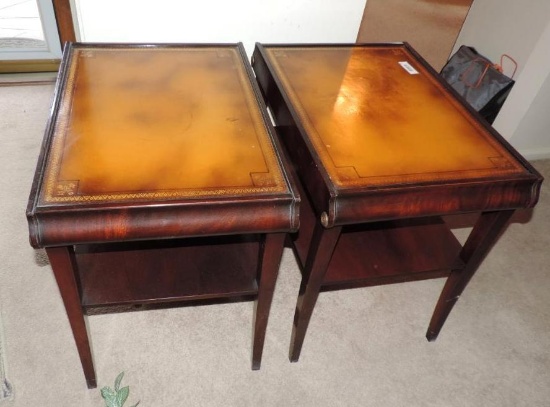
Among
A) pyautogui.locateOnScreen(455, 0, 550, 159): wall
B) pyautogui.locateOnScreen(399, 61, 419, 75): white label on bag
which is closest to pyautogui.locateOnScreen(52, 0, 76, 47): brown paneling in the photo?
pyautogui.locateOnScreen(399, 61, 419, 75): white label on bag

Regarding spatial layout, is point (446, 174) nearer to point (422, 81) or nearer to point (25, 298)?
point (422, 81)

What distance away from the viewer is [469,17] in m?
2.15

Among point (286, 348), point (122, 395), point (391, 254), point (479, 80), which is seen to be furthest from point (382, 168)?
point (479, 80)

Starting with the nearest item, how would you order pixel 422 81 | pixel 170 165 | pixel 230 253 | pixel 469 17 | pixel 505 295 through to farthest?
pixel 170 165, pixel 230 253, pixel 422 81, pixel 505 295, pixel 469 17

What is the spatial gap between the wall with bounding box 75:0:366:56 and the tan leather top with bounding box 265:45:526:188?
1.05 feet

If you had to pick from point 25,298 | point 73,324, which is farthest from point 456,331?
Result: point 25,298

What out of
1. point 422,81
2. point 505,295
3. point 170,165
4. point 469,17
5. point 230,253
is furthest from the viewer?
point 469,17

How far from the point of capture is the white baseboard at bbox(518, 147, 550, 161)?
2119 mm

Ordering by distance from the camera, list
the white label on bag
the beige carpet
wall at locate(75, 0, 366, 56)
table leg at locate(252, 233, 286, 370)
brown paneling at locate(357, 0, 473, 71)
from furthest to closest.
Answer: brown paneling at locate(357, 0, 473, 71), wall at locate(75, 0, 366, 56), the white label on bag, the beige carpet, table leg at locate(252, 233, 286, 370)

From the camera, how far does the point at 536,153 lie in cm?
214

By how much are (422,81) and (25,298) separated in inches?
49.6

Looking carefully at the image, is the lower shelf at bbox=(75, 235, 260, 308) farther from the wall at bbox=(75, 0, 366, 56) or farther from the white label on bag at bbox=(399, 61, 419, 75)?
the wall at bbox=(75, 0, 366, 56)

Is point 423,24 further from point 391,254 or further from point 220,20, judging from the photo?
point 391,254

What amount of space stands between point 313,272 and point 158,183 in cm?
38
